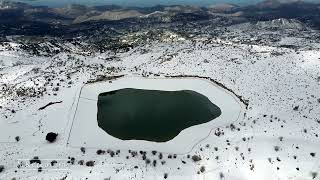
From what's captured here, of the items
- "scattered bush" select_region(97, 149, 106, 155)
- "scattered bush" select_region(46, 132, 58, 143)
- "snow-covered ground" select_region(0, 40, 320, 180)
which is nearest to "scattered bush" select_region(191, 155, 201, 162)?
"snow-covered ground" select_region(0, 40, 320, 180)

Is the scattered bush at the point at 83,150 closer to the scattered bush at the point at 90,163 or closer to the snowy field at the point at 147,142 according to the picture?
the snowy field at the point at 147,142

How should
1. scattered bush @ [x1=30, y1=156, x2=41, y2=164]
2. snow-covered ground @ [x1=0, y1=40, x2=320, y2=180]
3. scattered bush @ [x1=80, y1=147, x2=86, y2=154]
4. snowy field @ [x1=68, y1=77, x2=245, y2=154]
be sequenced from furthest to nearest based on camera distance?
snowy field @ [x1=68, y1=77, x2=245, y2=154], scattered bush @ [x1=80, y1=147, x2=86, y2=154], scattered bush @ [x1=30, y1=156, x2=41, y2=164], snow-covered ground @ [x1=0, y1=40, x2=320, y2=180]

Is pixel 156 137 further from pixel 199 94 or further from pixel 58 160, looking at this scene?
pixel 199 94

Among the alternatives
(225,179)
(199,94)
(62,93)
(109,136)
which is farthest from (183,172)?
(62,93)

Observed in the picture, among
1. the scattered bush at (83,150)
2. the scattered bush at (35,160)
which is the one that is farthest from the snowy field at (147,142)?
the scattered bush at (35,160)

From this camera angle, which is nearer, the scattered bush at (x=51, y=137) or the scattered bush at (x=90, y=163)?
the scattered bush at (x=90, y=163)

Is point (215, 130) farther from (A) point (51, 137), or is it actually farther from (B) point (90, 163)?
(A) point (51, 137)

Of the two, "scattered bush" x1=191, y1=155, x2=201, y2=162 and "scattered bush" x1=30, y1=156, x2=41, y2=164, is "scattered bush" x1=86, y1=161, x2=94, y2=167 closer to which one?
"scattered bush" x1=30, y1=156, x2=41, y2=164

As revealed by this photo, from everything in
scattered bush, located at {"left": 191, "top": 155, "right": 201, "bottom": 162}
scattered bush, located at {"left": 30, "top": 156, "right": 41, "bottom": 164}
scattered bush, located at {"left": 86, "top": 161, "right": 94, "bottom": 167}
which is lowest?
scattered bush, located at {"left": 30, "top": 156, "right": 41, "bottom": 164}

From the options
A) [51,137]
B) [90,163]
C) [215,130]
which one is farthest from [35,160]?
[215,130]
